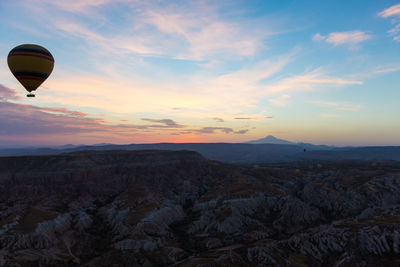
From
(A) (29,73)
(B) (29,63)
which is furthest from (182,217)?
(B) (29,63)

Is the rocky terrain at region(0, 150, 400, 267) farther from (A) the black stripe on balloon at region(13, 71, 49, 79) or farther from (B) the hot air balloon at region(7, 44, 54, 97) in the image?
(A) the black stripe on balloon at region(13, 71, 49, 79)

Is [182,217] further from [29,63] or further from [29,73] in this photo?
[29,63]

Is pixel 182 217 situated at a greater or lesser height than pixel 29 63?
lesser

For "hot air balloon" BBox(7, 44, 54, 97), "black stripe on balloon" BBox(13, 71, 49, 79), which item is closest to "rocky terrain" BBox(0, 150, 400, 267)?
"hot air balloon" BBox(7, 44, 54, 97)

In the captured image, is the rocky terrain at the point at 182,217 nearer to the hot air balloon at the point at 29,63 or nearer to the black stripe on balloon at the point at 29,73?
the hot air balloon at the point at 29,63

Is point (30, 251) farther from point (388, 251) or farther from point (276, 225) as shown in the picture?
point (388, 251)
